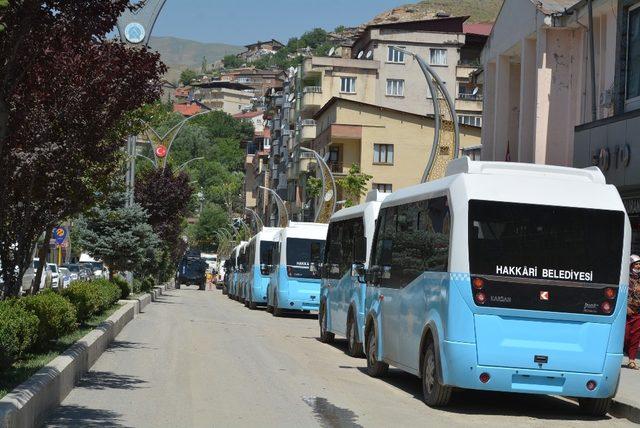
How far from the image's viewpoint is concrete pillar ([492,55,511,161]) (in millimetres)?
35688

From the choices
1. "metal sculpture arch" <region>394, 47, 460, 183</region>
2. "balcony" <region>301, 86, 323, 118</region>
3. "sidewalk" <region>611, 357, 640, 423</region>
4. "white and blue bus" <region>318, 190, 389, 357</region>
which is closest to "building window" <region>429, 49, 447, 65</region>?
"balcony" <region>301, 86, 323, 118</region>

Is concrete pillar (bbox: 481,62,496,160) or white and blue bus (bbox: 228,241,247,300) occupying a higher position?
concrete pillar (bbox: 481,62,496,160)

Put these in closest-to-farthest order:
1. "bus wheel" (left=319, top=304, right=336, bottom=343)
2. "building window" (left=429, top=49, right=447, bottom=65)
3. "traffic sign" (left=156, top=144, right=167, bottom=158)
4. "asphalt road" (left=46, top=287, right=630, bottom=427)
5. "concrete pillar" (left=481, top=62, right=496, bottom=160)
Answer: "asphalt road" (left=46, top=287, right=630, bottom=427)
"bus wheel" (left=319, top=304, right=336, bottom=343)
"concrete pillar" (left=481, top=62, right=496, bottom=160)
"traffic sign" (left=156, top=144, right=167, bottom=158)
"building window" (left=429, top=49, right=447, bottom=65)

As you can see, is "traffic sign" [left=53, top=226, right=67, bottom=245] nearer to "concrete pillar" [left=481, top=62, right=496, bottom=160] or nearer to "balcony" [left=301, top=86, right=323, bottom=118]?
"concrete pillar" [left=481, top=62, right=496, bottom=160]

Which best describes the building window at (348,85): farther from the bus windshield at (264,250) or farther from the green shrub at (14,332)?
the green shrub at (14,332)

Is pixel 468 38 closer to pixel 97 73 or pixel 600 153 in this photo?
pixel 600 153

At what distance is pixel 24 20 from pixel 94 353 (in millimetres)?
8588

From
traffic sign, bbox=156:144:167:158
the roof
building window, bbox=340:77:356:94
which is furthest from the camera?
the roof

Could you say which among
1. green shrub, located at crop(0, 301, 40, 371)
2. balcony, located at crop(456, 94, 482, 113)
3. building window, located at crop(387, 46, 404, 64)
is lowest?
green shrub, located at crop(0, 301, 40, 371)

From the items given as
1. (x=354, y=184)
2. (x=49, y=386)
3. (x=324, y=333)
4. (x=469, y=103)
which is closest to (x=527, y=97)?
(x=324, y=333)

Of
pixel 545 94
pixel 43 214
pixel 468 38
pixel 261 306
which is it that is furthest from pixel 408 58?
pixel 43 214

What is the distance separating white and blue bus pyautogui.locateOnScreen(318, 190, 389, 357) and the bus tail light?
19.8 ft

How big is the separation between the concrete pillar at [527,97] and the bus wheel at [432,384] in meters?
18.6

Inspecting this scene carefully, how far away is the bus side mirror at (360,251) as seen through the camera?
71.9 ft
